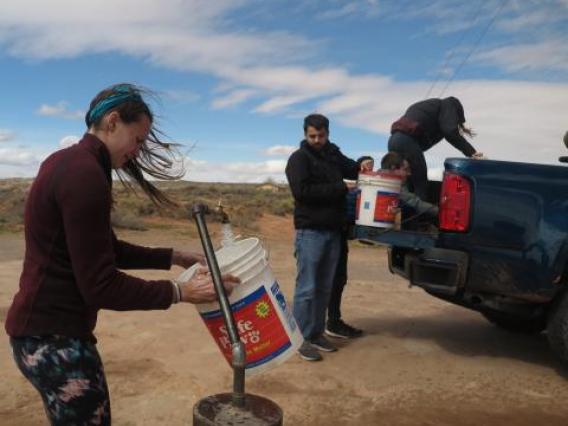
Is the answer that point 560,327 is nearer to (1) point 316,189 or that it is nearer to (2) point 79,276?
(1) point 316,189

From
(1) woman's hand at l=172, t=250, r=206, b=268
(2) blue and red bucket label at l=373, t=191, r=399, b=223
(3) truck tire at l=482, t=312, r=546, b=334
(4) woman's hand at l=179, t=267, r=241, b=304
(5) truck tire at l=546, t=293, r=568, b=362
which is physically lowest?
(3) truck tire at l=482, t=312, r=546, b=334

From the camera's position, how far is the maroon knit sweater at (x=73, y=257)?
6.15 feet

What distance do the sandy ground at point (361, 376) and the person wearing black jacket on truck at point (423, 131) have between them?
1.37 metres

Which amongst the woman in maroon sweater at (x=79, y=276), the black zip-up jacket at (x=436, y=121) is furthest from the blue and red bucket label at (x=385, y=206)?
the woman in maroon sweater at (x=79, y=276)

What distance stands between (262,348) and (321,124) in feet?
8.94

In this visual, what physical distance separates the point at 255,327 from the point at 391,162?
3.10 meters

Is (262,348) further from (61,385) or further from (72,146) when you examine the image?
(72,146)

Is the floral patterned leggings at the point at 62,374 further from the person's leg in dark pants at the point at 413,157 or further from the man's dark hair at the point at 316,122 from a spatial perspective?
the person's leg in dark pants at the point at 413,157

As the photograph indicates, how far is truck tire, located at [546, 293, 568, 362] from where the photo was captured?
4.15 meters

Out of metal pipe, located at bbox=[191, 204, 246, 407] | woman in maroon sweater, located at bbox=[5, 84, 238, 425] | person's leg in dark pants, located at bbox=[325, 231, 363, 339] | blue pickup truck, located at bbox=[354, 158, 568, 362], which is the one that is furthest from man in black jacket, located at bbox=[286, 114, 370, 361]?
metal pipe, located at bbox=[191, 204, 246, 407]

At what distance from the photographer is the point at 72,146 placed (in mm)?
2010

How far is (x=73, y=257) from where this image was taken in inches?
74.3

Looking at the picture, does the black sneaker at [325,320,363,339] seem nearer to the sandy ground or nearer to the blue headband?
the sandy ground

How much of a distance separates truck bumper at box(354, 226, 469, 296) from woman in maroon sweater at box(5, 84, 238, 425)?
2.46 metres
